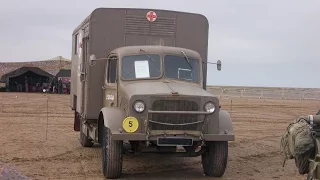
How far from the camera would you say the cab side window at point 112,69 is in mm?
10262

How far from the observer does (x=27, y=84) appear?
4994cm

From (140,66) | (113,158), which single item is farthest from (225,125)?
(113,158)

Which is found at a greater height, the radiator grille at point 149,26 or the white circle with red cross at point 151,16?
the white circle with red cross at point 151,16

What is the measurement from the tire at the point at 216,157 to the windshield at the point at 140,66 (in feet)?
5.59

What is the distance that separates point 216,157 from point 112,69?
269 centimetres

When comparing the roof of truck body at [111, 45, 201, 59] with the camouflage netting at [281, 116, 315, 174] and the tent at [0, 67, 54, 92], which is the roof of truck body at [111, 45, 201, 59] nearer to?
the camouflage netting at [281, 116, 315, 174]

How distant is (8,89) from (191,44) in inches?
1589

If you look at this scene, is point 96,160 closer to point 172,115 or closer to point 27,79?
point 172,115

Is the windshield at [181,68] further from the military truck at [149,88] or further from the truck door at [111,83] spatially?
the truck door at [111,83]

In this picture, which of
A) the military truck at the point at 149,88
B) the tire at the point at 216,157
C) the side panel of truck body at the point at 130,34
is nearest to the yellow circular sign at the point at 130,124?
the military truck at the point at 149,88

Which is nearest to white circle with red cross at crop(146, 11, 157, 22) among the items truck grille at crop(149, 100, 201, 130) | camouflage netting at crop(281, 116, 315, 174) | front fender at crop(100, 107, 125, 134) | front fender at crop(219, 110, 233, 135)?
front fender at crop(100, 107, 125, 134)

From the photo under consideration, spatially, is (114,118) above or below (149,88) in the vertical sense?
below

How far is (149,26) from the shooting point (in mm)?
11094

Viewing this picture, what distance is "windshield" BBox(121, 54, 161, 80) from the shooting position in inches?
393
